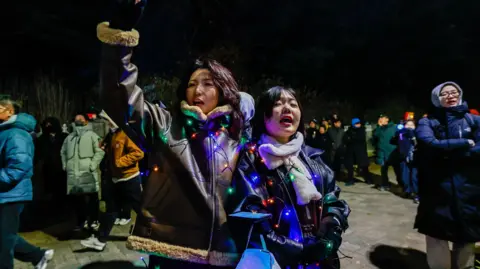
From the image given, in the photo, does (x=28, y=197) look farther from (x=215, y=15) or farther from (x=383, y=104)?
(x=383, y=104)

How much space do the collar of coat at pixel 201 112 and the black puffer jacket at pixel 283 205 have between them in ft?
1.00

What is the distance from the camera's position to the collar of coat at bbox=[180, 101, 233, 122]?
76.7 inches

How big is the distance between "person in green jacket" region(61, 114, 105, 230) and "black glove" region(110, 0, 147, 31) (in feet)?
12.8

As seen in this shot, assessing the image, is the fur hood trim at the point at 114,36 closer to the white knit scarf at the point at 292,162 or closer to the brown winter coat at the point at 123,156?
the white knit scarf at the point at 292,162

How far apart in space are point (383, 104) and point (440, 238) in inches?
625

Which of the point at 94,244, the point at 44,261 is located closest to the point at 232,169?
the point at 44,261

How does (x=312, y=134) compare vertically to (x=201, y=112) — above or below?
below

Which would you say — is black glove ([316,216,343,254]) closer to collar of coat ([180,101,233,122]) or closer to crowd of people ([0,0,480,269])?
crowd of people ([0,0,480,269])

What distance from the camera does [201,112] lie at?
6.42 feet

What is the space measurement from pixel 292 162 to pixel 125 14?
48.5 inches

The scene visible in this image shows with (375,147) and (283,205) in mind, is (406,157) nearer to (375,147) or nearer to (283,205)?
(375,147)

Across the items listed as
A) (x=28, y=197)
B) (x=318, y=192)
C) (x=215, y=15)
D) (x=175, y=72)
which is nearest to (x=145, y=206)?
(x=318, y=192)

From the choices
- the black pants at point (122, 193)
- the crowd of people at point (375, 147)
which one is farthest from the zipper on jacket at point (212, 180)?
the crowd of people at point (375, 147)

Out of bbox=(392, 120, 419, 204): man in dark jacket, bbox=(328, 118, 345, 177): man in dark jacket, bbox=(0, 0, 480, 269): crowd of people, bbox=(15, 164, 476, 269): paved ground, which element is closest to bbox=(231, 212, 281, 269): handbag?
bbox=(0, 0, 480, 269): crowd of people
